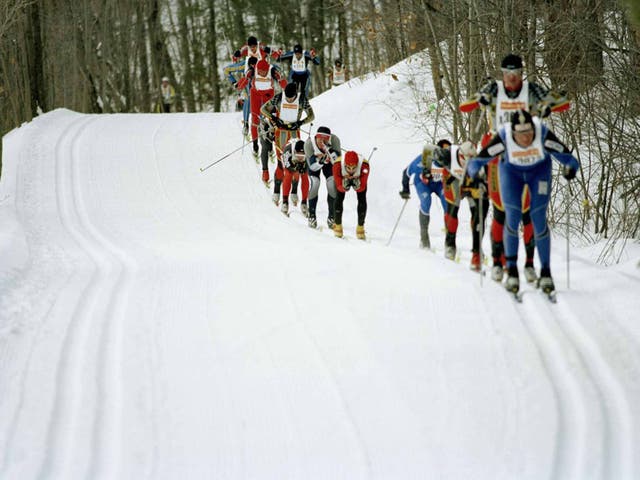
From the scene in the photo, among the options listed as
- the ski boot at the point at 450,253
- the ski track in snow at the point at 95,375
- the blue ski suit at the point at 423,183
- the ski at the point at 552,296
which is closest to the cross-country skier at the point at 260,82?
the ski track in snow at the point at 95,375

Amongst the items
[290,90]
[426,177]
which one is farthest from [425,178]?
[290,90]

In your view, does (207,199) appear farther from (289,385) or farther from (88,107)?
(88,107)

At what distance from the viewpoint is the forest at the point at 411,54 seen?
43.8 ft

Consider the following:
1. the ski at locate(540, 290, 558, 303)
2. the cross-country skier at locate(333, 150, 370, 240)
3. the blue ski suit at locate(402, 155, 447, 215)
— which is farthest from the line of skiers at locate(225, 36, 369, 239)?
the ski at locate(540, 290, 558, 303)

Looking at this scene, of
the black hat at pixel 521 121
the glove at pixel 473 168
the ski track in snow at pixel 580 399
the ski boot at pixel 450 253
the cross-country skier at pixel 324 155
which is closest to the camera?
the ski track in snow at pixel 580 399

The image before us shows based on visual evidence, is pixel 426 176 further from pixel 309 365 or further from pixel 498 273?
pixel 309 365

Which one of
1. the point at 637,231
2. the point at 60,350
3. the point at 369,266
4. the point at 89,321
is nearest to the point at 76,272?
the point at 89,321

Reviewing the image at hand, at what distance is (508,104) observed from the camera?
9.34m

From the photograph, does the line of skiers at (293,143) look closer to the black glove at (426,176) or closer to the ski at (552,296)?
the black glove at (426,176)

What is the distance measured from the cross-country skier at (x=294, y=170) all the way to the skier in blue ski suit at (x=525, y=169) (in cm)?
613

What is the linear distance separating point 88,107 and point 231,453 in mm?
27777

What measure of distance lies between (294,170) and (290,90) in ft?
5.71

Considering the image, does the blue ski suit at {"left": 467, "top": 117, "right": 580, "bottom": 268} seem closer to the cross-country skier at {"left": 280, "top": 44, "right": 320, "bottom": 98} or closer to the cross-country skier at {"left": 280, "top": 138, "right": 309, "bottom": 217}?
the cross-country skier at {"left": 280, "top": 138, "right": 309, "bottom": 217}

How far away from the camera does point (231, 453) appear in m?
6.94
